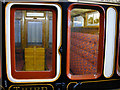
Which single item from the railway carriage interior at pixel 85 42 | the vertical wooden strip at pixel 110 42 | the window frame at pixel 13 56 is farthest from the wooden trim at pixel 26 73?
the railway carriage interior at pixel 85 42

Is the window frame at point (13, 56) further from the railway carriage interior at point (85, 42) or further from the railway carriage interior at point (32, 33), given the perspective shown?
the railway carriage interior at point (32, 33)

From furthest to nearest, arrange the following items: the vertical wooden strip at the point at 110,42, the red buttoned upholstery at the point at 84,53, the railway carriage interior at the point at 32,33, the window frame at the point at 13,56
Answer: the railway carriage interior at the point at 32,33 → the red buttoned upholstery at the point at 84,53 → the vertical wooden strip at the point at 110,42 → the window frame at the point at 13,56

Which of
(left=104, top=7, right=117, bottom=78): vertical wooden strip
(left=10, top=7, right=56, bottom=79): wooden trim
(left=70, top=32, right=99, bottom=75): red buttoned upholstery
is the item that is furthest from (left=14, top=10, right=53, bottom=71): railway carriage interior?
(left=104, top=7, right=117, bottom=78): vertical wooden strip

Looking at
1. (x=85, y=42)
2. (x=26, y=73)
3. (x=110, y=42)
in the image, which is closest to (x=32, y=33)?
(x=85, y=42)

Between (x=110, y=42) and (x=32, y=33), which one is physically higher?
(x=32, y=33)

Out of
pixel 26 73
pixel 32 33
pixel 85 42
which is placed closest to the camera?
pixel 26 73

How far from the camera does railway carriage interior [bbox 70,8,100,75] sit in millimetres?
3611

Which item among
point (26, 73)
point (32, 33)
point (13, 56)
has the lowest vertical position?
point (26, 73)

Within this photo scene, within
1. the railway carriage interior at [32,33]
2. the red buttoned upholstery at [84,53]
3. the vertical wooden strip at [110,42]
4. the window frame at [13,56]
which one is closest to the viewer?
the window frame at [13,56]

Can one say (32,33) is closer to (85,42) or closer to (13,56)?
(85,42)

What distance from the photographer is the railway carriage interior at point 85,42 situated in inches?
142

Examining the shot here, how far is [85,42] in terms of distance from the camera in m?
4.13

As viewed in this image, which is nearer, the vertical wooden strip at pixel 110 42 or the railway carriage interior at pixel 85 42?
the vertical wooden strip at pixel 110 42

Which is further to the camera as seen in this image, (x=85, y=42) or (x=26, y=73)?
(x=85, y=42)
